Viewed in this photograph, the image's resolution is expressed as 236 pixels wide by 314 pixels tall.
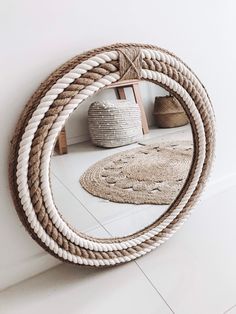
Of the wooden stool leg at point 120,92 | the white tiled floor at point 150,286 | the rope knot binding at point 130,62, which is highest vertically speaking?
the rope knot binding at point 130,62

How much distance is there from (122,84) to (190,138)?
10.3 inches

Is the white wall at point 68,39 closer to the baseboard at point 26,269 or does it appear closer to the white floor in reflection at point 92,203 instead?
the baseboard at point 26,269

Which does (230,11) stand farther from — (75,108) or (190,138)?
(75,108)

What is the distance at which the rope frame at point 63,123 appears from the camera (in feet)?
1.85

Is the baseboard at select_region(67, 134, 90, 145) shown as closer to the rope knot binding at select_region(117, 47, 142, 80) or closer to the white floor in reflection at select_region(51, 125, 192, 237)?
the white floor in reflection at select_region(51, 125, 192, 237)

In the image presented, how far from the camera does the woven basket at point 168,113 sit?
0.73 meters

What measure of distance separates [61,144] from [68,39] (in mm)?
238

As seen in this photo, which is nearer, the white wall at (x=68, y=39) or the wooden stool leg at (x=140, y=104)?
the white wall at (x=68, y=39)

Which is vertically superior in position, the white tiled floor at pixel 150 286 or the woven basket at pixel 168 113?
the woven basket at pixel 168 113

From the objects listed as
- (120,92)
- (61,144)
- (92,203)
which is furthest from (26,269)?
(120,92)

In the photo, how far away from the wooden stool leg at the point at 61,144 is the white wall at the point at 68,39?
0.34 feet

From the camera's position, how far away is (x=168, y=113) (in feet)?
2.44

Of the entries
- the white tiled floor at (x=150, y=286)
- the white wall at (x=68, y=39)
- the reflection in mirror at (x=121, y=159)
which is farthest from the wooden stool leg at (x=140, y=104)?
the white tiled floor at (x=150, y=286)

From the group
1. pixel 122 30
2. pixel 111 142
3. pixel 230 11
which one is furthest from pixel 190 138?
pixel 230 11
